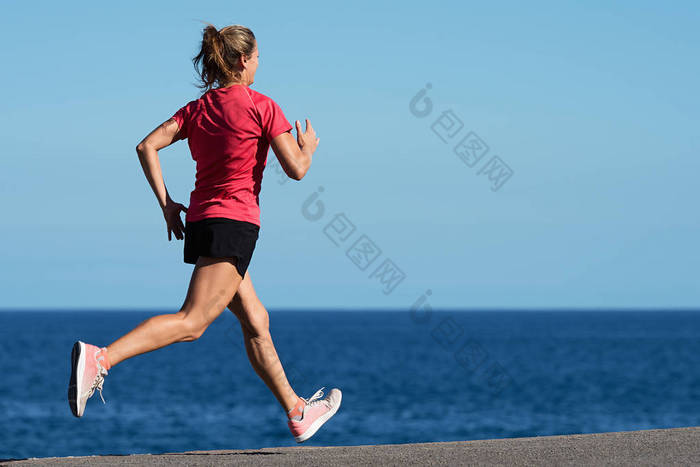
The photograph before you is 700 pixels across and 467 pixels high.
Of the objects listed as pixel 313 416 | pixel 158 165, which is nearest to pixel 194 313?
pixel 158 165

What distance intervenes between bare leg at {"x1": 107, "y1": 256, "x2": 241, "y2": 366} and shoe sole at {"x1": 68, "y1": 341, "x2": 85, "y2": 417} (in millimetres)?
153

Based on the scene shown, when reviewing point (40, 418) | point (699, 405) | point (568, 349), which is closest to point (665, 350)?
point (568, 349)

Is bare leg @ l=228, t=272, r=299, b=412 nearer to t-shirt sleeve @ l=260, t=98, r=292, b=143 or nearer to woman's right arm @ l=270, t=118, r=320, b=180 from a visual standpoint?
woman's right arm @ l=270, t=118, r=320, b=180

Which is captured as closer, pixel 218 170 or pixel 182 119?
pixel 218 170

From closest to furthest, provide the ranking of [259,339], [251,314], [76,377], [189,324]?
[76,377], [189,324], [251,314], [259,339]

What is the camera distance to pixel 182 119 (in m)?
4.82

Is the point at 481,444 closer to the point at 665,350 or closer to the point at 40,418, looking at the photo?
the point at 40,418

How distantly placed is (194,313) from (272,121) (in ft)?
3.52

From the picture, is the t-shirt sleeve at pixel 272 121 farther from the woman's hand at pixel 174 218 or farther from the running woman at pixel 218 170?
the woman's hand at pixel 174 218

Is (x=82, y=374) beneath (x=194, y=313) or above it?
beneath

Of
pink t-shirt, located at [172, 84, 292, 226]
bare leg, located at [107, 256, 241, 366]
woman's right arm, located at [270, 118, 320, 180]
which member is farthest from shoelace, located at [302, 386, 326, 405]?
woman's right arm, located at [270, 118, 320, 180]

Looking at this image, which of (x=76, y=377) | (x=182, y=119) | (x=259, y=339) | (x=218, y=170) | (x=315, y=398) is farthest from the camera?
(x=315, y=398)

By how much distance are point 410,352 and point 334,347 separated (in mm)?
9356

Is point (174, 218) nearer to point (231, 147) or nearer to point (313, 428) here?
point (231, 147)
